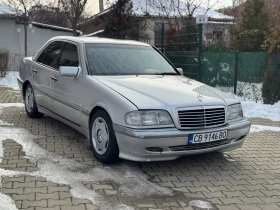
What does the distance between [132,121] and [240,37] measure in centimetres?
1402

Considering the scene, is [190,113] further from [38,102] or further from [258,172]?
[38,102]

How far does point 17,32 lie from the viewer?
21172 millimetres

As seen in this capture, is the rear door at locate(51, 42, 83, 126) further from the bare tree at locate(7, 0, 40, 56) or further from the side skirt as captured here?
the bare tree at locate(7, 0, 40, 56)

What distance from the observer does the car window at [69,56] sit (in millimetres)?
5759

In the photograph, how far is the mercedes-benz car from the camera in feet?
14.3

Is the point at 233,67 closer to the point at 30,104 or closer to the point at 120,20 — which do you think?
the point at 30,104

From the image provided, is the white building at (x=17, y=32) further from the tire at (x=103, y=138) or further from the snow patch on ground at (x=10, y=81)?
the tire at (x=103, y=138)

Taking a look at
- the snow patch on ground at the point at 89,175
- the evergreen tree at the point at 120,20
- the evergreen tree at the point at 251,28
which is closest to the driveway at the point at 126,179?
the snow patch on ground at the point at 89,175

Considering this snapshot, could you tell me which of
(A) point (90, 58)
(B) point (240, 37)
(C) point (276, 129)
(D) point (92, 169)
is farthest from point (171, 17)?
(D) point (92, 169)

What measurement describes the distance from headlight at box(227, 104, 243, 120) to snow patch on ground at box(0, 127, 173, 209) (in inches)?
55.7

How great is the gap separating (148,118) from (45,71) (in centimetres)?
283

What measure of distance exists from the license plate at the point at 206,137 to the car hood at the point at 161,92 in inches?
15.0

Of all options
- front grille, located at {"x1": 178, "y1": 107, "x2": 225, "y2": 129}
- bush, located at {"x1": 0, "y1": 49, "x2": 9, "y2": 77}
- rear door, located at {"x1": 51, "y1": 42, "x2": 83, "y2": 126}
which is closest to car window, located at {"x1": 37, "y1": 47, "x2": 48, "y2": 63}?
rear door, located at {"x1": 51, "y1": 42, "x2": 83, "y2": 126}

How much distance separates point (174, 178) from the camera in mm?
4523
